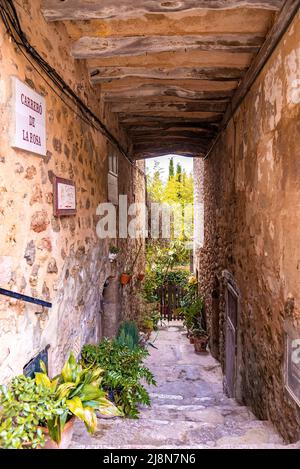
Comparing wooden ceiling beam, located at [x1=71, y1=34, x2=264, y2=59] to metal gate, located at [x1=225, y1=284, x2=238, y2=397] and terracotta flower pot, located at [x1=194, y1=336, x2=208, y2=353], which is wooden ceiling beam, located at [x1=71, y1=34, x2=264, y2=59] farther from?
terracotta flower pot, located at [x1=194, y1=336, x2=208, y2=353]

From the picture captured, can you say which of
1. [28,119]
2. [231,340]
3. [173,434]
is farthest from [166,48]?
[231,340]

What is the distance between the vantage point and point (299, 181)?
2.33 metres

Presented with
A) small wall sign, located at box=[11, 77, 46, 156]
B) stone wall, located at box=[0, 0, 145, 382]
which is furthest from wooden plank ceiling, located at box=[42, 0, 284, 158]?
small wall sign, located at box=[11, 77, 46, 156]

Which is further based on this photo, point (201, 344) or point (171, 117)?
point (201, 344)

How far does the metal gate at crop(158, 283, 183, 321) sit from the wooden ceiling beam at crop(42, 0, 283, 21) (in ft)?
29.5

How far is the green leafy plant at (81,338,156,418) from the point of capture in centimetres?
319

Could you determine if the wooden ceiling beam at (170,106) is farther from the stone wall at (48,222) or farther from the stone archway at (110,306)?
the stone archway at (110,306)

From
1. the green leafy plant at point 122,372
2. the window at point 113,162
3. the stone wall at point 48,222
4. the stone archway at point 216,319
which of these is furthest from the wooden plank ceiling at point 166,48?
the stone archway at point 216,319

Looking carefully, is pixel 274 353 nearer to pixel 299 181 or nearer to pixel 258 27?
pixel 299 181

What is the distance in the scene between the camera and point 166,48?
308 centimetres

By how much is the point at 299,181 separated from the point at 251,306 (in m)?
1.79

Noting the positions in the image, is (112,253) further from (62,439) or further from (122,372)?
(62,439)

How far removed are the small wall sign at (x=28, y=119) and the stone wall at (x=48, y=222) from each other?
0.17 ft

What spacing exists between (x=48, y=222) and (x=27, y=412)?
4.31 feet
